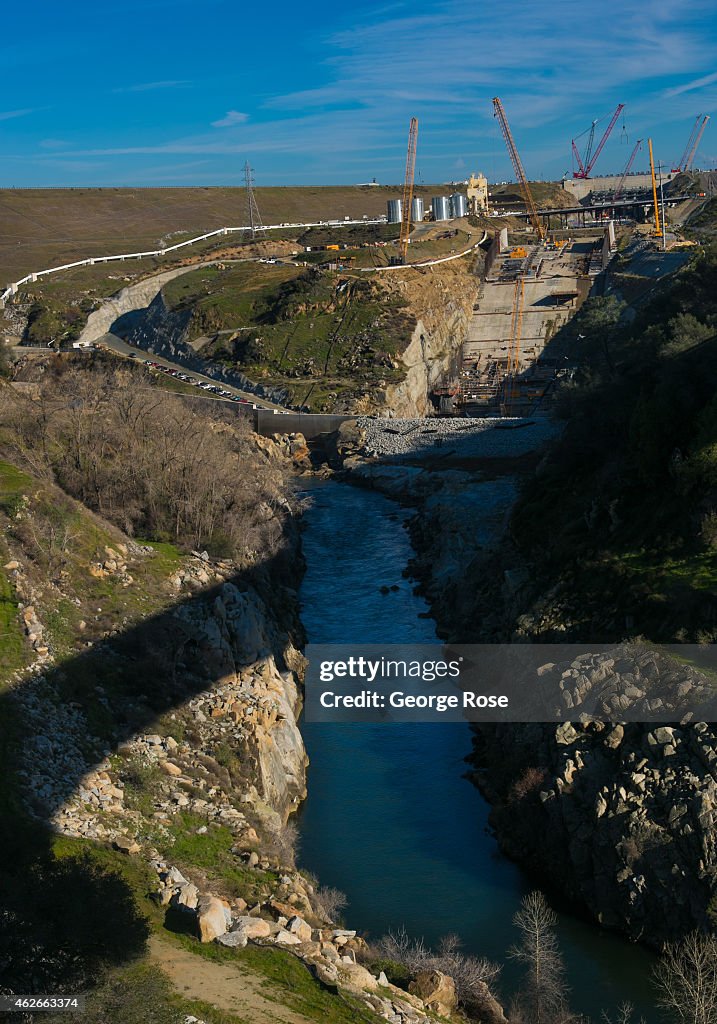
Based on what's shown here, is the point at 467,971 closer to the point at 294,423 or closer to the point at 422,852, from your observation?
the point at 422,852

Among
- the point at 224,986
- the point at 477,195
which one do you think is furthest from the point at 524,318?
the point at 224,986

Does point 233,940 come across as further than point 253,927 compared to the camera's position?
No

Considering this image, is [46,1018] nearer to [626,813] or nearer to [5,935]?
[5,935]

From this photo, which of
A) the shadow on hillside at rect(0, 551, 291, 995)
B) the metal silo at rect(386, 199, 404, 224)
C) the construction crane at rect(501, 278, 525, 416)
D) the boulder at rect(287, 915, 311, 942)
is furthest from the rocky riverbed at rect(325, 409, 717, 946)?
the metal silo at rect(386, 199, 404, 224)

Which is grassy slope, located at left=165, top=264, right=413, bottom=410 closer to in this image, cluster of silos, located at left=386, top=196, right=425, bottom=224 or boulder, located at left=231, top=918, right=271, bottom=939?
cluster of silos, located at left=386, top=196, right=425, bottom=224

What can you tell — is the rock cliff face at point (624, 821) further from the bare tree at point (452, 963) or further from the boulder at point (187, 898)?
the boulder at point (187, 898)

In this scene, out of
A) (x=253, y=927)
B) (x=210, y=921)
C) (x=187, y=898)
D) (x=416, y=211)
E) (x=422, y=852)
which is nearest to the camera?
(x=210, y=921)

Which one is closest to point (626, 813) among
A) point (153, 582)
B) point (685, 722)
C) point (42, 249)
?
point (685, 722)

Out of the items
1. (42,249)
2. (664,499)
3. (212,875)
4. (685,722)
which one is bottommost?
(212,875)
